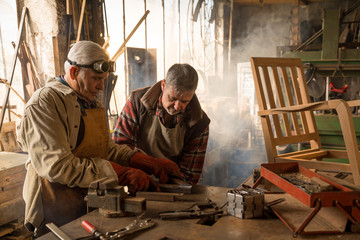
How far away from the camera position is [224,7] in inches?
359

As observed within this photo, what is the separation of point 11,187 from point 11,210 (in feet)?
0.72

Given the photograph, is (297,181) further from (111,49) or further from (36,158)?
(111,49)

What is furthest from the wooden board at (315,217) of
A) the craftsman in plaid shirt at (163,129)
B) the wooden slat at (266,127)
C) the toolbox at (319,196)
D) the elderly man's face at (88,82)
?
the elderly man's face at (88,82)

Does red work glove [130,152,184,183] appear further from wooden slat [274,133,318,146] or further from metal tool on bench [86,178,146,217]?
wooden slat [274,133,318,146]

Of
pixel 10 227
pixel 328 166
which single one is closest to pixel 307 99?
pixel 328 166

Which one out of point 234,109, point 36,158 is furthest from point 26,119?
point 234,109

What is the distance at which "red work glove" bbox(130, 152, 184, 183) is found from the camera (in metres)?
2.08

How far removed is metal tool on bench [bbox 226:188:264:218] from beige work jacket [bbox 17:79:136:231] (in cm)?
65

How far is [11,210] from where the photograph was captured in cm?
289

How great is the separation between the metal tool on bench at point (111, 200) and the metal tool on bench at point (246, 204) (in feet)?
1.48

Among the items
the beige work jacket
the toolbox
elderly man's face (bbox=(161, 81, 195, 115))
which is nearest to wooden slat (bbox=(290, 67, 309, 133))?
elderly man's face (bbox=(161, 81, 195, 115))

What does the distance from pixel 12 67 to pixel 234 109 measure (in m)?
5.45

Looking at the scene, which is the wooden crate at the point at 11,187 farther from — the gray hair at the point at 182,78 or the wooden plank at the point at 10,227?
the gray hair at the point at 182,78

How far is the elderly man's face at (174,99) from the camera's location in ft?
7.79
